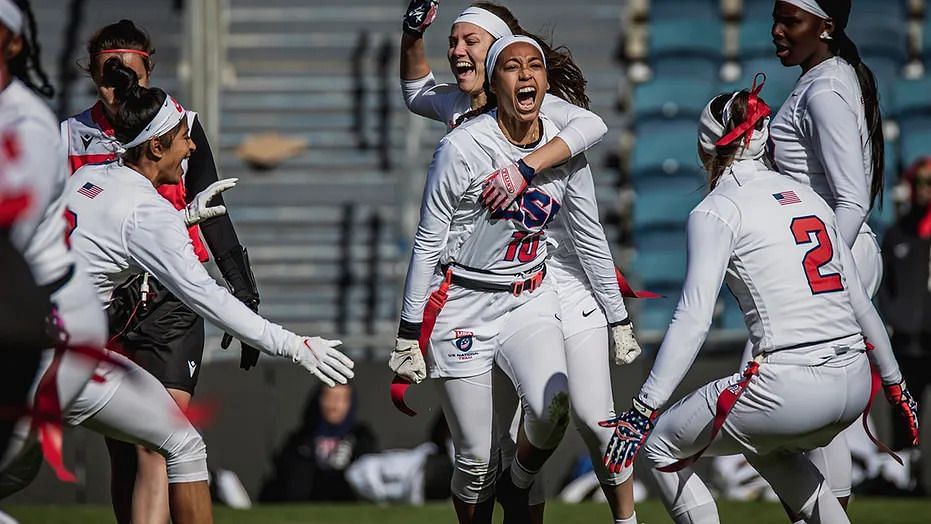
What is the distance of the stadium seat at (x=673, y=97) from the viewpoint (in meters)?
12.0

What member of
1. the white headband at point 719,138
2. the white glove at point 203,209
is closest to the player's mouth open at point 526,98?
the white headband at point 719,138

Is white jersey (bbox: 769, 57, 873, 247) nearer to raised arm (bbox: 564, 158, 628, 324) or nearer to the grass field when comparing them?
raised arm (bbox: 564, 158, 628, 324)

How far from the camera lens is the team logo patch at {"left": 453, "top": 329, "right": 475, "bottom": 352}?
5.32 m

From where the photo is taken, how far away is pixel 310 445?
9320mm

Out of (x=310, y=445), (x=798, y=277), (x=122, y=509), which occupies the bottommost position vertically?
(x=310, y=445)

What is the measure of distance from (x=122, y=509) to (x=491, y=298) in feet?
5.54

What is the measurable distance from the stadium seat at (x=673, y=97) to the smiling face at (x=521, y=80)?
7022mm

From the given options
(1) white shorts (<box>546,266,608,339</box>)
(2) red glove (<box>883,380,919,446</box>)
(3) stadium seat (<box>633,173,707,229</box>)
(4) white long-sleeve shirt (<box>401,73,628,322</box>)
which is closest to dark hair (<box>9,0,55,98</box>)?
(4) white long-sleeve shirt (<box>401,73,628,322</box>)

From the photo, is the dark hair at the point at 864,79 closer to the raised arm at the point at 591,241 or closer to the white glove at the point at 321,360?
the raised arm at the point at 591,241

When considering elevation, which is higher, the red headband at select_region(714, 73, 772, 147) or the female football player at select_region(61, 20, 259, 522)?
the red headband at select_region(714, 73, 772, 147)

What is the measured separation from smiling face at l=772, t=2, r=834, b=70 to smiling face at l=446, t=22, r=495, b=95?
3.81ft

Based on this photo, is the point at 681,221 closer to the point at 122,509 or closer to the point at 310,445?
the point at 310,445

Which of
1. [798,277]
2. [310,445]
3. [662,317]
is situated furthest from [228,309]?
[662,317]

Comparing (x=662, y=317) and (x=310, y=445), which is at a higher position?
(x=662, y=317)
